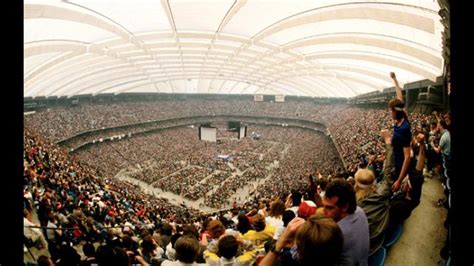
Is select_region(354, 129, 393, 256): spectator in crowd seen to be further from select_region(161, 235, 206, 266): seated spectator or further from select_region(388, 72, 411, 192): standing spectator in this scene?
select_region(161, 235, 206, 266): seated spectator

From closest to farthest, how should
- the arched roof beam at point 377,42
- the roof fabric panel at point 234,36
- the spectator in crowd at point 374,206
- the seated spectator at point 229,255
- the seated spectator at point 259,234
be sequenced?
1. the seated spectator at point 229,255
2. the spectator in crowd at point 374,206
3. the seated spectator at point 259,234
4. the roof fabric panel at point 234,36
5. the arched roof beam at point 377,42

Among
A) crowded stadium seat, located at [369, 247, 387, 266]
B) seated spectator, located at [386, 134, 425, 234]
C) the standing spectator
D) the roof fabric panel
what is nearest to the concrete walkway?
seated spectator, located at [386, 134, 425, 234]

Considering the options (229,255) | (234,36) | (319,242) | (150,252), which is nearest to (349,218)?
(319,242)

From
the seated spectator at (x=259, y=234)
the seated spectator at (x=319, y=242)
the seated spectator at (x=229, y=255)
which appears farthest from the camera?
the seated spectator at (x=259, y=234)

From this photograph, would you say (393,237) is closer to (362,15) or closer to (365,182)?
(365,182)

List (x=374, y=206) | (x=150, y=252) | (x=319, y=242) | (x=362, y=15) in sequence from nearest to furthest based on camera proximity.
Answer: (x=319, y=242), (x=374, y=206), (x=150, y=252), (x=362, y=15)

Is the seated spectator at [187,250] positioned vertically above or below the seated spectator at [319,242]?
below

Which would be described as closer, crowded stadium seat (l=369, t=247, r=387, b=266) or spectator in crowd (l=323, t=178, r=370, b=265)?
spectator in crowd (l=323, t=178, r=370, b=265)

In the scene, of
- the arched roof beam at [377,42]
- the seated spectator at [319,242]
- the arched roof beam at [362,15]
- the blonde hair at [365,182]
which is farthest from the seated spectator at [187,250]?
the arched roof beam at [377,42]

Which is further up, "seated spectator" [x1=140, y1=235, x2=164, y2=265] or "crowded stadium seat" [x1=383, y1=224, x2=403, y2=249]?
"crowded stadium seat" [x1=383, y1=224, x2=403, y2=249]

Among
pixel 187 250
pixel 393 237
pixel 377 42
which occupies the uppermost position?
pixel 377 42

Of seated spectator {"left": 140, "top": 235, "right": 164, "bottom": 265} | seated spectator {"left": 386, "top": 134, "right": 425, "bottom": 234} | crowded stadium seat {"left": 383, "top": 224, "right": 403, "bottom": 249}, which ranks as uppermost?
seated spectator {"left": 386, "top": 134, "right": 425, "bottom": 234}

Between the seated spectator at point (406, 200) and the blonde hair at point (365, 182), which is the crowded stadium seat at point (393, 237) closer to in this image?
the seated spectator at point (406, 200)
